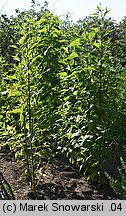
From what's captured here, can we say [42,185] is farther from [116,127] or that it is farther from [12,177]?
[116,127]

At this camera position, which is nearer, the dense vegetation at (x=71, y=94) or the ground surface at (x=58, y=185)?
the dense vegetation at (x=71, y=94)

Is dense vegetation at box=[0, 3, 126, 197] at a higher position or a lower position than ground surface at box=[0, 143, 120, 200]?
higher

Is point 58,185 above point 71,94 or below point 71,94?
below

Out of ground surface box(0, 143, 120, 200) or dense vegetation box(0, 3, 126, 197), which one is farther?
ground surface box(0, 143, 120, 200)

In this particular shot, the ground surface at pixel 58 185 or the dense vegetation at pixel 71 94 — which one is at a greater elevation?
the dense vegetation at pixel 71 94

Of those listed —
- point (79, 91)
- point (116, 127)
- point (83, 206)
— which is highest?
point (79, 91)

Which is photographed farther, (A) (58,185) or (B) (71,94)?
(A) (58,185)

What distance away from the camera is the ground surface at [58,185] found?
384 cm

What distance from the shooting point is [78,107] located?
3688 millimetres

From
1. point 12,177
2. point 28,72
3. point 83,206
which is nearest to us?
point 83,206

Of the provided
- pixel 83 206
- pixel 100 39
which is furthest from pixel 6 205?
pixel 100 39

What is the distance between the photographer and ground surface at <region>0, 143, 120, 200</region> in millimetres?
3844

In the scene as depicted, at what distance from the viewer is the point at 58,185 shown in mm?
4117

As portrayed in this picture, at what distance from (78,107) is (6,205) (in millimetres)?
1299
